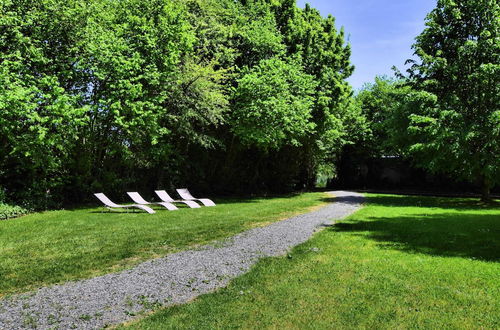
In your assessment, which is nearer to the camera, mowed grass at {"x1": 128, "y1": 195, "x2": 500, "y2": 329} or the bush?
mowed grass at {"x1": 128, "y1": 195, "x2": 500, "y2": 329}

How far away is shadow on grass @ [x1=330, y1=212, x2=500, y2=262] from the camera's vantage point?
755 cm

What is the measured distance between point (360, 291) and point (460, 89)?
18.6 metres

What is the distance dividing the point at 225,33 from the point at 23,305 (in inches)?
699

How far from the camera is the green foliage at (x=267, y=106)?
18219 millimetres

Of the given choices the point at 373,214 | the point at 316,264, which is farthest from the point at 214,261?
the point at 373,214

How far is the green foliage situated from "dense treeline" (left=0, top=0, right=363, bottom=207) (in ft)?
0.25

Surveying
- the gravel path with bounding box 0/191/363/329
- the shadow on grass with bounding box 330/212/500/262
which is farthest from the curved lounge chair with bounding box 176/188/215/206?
the gravel path with bounding box 0/191/363/329

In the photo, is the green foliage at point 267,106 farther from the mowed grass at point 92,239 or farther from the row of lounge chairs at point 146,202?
the mowed grass at point 92,239

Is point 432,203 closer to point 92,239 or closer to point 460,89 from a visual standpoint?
point 460,89

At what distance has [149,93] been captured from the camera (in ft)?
53.7

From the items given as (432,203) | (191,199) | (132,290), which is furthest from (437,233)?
(432,203)

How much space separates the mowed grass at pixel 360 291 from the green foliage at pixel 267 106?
35.5ft

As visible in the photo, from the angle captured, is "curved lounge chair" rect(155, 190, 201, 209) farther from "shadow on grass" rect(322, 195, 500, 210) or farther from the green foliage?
"shadow on grass" rect(322, 195, 500, 210)

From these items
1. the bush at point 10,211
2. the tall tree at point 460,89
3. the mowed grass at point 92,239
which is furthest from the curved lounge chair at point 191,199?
the tall tree at point 460,89
